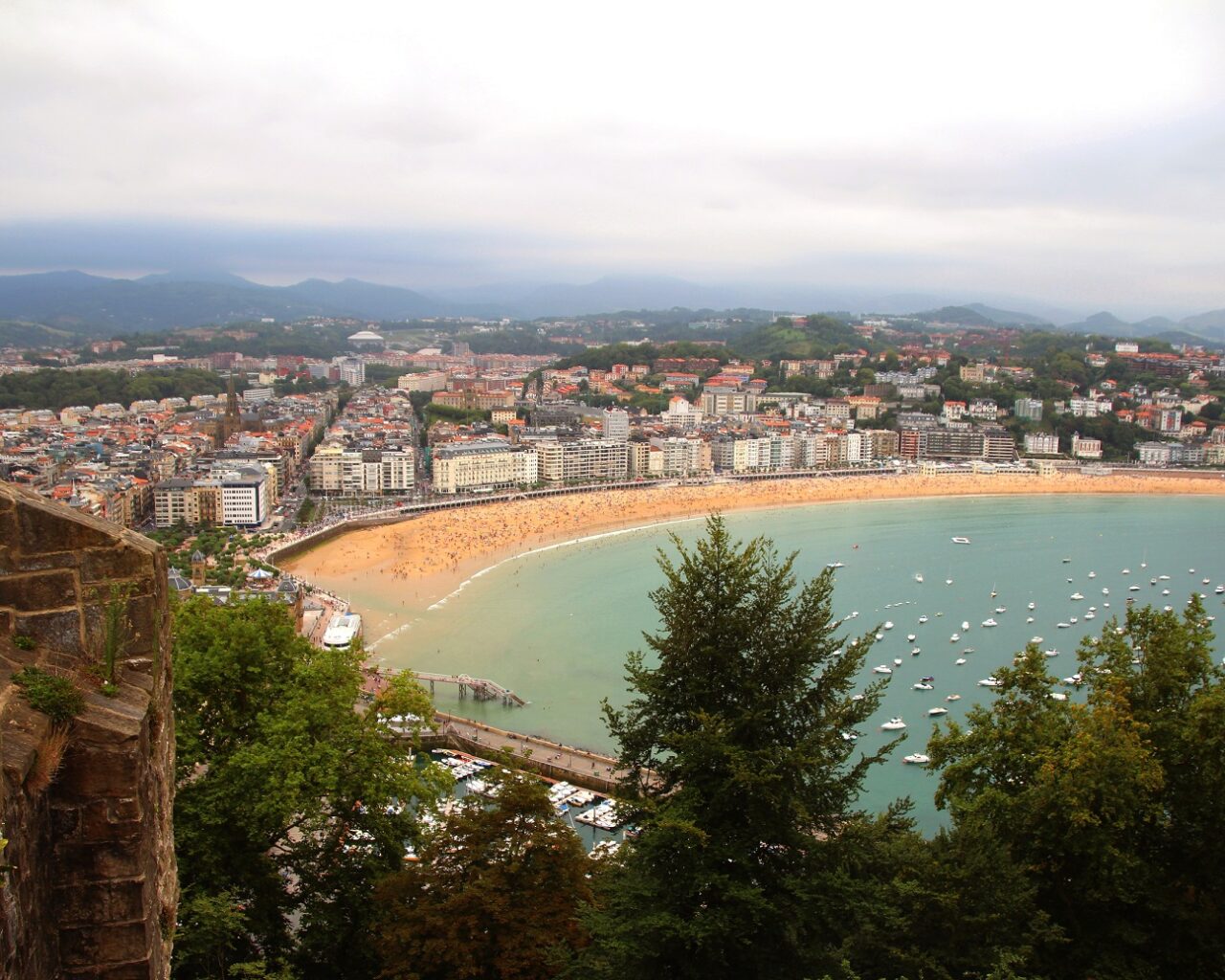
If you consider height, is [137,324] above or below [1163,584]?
above

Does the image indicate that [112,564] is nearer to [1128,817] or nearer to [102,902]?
[102,902]

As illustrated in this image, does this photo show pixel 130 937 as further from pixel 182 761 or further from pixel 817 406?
pixel 817 406

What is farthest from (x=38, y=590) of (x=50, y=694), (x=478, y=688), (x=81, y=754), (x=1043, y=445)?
(x=1043, y=445)

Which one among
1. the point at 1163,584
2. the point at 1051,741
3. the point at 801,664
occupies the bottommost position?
the point at 1163,584

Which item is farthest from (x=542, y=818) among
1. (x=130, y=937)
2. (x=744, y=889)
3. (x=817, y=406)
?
(x=817, y=406)

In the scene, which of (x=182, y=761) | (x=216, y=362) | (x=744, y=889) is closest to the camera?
(x=744, y=889)

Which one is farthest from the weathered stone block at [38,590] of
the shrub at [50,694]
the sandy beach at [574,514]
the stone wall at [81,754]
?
the sandy beach at [574,514]

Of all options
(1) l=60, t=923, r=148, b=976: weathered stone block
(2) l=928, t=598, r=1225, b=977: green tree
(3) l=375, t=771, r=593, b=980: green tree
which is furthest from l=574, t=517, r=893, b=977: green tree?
(1) l=60, t=923, r=148, b=976: weathered stone block

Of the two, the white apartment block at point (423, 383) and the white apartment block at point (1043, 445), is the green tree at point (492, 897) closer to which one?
the white apartment block at point (1043, 445)
